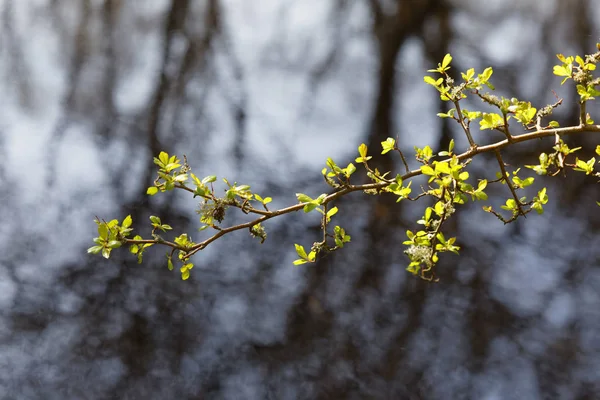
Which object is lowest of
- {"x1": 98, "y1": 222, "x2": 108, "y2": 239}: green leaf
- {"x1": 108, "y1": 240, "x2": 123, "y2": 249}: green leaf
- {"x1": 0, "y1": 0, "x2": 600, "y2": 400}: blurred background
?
{"x1": 108, "y1": 240, "x2": 123, "y2": 249}: green leaf

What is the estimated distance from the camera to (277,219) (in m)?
2.10

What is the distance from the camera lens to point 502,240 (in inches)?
80.9

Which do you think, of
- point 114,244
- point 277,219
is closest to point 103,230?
point 114,244

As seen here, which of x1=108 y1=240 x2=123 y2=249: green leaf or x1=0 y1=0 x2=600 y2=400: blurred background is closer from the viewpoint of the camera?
x1=108 y1=240 x2=123 y2=249: green leaf

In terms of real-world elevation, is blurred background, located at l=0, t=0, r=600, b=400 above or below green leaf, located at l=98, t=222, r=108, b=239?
above

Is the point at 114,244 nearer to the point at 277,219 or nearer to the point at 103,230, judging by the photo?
the point at 103,230

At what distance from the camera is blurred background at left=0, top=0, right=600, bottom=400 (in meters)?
1.95

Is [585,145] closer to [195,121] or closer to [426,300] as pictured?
[426,300]

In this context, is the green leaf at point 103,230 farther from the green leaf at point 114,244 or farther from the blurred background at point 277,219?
the blurred background at point 277,219

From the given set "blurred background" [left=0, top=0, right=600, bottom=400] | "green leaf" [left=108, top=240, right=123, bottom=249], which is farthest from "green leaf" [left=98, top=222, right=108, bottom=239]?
"blurred background" [left=0, top=0, right=600, bottom=400]

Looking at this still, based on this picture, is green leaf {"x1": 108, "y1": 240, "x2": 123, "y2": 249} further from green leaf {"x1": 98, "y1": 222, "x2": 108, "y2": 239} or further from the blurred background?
the blurred background

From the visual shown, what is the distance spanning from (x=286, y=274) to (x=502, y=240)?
736 millimetres

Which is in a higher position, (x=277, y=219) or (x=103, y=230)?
(x=277, y=219)

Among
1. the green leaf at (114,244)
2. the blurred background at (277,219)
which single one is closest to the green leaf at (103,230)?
the green leaf at (114,244)
